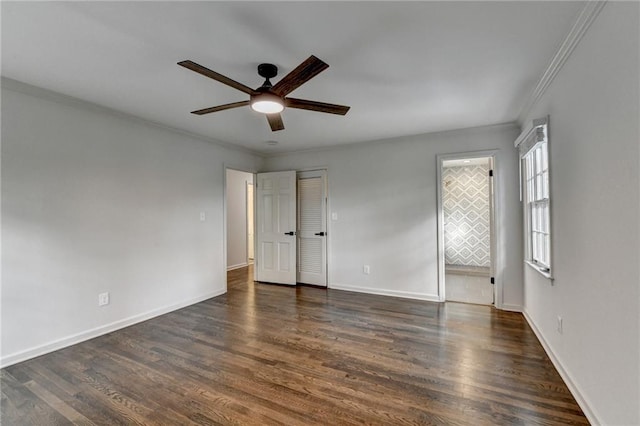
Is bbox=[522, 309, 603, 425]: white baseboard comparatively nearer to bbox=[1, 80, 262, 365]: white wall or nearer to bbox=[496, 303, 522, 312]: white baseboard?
bbox=[496, 303, 522, 312]: white baseboard

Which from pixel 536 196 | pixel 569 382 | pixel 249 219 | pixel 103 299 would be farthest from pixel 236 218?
pixel 569 382

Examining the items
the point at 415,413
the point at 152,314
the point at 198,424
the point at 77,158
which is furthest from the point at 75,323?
the point at 415,413

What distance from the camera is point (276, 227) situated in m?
5.19

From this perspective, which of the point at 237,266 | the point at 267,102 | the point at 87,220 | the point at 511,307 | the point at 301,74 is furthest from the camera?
the point at 237,266

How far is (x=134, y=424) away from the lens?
176 centimetres

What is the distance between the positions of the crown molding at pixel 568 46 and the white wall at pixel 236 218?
5350 mm

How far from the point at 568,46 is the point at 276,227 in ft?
14.2

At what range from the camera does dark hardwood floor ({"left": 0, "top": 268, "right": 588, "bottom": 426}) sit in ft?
5.99

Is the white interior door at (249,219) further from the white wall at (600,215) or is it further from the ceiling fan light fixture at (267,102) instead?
the white wall at (600,215)

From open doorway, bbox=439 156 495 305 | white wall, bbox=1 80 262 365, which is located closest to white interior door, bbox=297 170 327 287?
white wall, bbox=1 80 262 365

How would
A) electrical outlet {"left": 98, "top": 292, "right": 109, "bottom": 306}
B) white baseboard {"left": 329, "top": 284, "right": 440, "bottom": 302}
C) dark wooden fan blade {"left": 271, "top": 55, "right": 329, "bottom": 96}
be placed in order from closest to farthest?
dark wooden fan blade {"left": 271, "top": 55, "right": 329, "bottom": 96} → electrical outlet {"left": 98, "top": 292, "right": 109, "bottom": 306} → white baseboard {"left": 329, "top": 284, "right": 440, "bottom": 302}

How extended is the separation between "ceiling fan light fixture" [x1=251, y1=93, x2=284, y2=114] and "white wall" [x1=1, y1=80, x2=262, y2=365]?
2107 mm

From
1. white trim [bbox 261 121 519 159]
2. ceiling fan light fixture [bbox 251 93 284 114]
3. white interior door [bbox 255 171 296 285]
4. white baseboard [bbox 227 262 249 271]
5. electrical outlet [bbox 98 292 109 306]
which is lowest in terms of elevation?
white baseboard [bbox 227 262 249 271]

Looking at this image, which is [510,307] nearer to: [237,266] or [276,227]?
[276,227]
